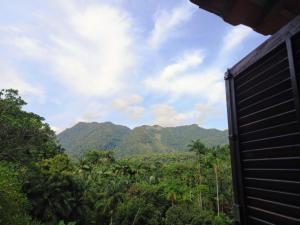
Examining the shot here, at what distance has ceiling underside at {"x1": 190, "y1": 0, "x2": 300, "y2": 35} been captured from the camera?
184 cm

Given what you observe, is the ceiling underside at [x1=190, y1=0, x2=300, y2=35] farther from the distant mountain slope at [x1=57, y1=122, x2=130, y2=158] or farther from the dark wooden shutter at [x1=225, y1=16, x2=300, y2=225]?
the distant mountain slope at [x1=57, y1=122, x2=130, y2=158]

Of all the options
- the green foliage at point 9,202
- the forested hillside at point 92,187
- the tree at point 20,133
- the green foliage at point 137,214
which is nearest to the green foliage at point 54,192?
the forested hillside at point 92,187

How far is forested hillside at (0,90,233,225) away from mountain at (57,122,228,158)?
12511cm

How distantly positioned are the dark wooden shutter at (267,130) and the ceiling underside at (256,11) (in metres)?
0.26

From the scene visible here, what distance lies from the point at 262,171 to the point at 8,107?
1375cm

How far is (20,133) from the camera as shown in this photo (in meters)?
12.8

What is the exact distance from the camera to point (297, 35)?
1510 mm

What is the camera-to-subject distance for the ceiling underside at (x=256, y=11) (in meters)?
1.84

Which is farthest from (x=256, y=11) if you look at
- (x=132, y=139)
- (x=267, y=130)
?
(x=132, y=139)

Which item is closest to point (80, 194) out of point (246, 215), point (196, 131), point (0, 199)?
point (0, 199)

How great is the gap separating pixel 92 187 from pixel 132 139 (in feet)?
496

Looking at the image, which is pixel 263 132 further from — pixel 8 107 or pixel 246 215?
pixel 8 107

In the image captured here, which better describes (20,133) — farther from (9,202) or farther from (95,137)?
(95,137)

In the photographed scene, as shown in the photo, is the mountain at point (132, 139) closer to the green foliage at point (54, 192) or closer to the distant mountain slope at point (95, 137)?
the distant mountain slope at point (95, 137)
